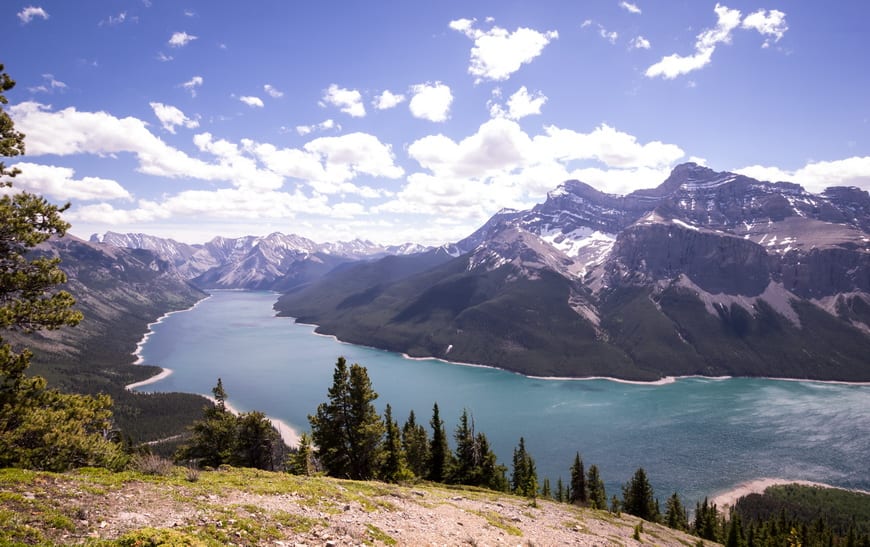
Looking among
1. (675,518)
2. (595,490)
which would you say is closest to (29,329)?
(595,490)

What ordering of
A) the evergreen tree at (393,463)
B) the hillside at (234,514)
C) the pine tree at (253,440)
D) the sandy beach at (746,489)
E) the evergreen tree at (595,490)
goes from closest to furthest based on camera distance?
the hillside at (234,514) → the evergreen tree at (393,463) → the pine tree at (253,440) → the evergreen tree at (595,490) → the sandy beach at (746,489)

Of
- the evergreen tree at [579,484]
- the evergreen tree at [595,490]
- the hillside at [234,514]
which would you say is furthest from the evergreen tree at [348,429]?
the evergreen tree at [595,490]

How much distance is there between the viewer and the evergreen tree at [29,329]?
1875cm

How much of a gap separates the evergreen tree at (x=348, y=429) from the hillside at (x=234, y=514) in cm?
1424

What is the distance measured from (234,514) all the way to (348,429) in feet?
95.7

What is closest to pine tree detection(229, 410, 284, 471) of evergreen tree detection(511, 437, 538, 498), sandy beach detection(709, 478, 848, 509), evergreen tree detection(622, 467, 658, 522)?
evergreen tree detection(511, 437, 538, 498)

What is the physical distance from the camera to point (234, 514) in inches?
707

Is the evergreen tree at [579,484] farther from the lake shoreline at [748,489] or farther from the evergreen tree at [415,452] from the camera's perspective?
the lake shoreline at [748,489]

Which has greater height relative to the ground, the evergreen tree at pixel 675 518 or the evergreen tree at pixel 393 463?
the evergreen tree at pixel 393 463

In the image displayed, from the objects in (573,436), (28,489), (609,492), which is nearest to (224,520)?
(28,489)

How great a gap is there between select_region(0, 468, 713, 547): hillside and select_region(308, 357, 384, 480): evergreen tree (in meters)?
14.2

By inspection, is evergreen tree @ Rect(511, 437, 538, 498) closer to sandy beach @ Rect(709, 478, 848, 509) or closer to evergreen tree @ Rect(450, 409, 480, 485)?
evergreen tree @ Rect(450, 409, 480, 485)

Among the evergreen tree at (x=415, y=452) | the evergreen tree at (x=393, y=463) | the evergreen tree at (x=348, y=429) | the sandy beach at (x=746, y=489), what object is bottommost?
the sandy beach at (x=746, y=489)

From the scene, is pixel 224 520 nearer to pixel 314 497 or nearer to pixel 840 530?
pixel 314 497
